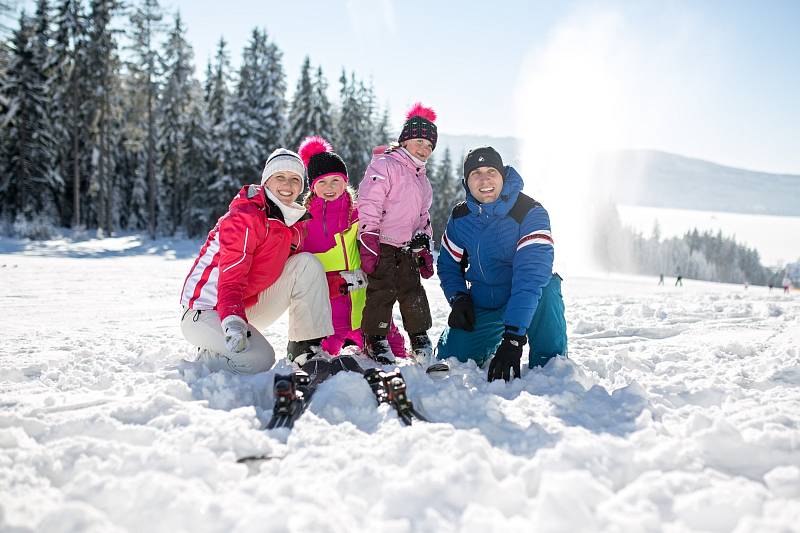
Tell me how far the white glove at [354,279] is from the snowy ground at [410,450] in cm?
112

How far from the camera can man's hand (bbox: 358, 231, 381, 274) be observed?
13.6 feet

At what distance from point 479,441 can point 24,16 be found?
30.4 m

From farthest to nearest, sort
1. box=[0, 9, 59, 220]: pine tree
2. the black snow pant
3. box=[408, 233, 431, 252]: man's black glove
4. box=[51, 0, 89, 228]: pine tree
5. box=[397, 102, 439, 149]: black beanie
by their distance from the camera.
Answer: box=[0, 9, 59, 220]: pine tree
box=[51, 0, 89, 228]: pine tree
box=[397, 102, 439, 149]: black beanie
box=[408, 233, 431, 252]: man's black glove
the black snow pant

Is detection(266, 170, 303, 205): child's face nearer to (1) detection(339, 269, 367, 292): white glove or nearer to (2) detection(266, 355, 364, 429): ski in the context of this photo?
(1) detection(339, 269, 367, 292): white glove

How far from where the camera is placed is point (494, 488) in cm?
183

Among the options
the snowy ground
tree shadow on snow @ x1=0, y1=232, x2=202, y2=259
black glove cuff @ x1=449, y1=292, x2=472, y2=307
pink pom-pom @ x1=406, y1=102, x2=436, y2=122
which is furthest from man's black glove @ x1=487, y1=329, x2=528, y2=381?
tree shadow on snow @ x1=0, y1=232, x2=202, y2=259

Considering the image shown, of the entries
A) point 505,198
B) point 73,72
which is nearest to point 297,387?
point 505,198

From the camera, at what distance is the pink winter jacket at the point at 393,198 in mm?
4160

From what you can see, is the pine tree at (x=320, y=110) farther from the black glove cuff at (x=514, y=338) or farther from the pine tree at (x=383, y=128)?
the black glove cuff at (x=514, y=338)

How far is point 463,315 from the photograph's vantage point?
3914 millimetres

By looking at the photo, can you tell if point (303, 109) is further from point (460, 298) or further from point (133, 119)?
point (460, 298)

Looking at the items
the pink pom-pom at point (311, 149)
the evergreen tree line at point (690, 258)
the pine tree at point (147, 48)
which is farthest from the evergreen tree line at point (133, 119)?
the evergreen tree line at point (690, 258)

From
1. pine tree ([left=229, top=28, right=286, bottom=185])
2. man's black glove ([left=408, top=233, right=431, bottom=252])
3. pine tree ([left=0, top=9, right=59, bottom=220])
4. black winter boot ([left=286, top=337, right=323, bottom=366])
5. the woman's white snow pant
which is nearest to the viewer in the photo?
the woman's white snow pant

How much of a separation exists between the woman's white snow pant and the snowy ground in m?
0.21
